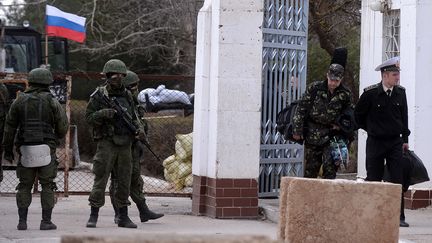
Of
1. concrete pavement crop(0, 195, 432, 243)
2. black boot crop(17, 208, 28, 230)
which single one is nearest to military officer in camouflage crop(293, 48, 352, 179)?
concrete pavement crop(0, 195, 432, 243)

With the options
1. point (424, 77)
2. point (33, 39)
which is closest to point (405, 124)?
point (424, 77)

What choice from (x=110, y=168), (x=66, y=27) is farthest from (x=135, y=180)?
(x=66, y=27)

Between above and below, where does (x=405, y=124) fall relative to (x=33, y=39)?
below

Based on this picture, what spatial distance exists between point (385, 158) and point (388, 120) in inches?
18.1

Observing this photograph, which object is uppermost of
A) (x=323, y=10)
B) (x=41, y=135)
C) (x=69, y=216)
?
(x=323, y=10)

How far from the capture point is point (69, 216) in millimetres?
12164

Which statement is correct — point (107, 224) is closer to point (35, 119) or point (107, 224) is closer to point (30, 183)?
point (30, 183)

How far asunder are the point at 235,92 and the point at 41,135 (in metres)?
2.33

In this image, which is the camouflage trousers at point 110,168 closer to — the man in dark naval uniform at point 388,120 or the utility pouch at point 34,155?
the utility pouch at point 34,155

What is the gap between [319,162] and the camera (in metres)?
11.1

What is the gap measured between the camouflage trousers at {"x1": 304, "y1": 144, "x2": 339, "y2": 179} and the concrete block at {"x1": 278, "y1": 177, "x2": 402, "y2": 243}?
109 inches

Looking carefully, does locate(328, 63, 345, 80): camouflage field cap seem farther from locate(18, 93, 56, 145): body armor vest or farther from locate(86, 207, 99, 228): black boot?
locate(18, 93, 56, 145): body armor vest

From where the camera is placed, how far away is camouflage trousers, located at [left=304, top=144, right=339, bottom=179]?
35.9ft

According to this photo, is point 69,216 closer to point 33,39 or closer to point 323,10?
point 323,10
